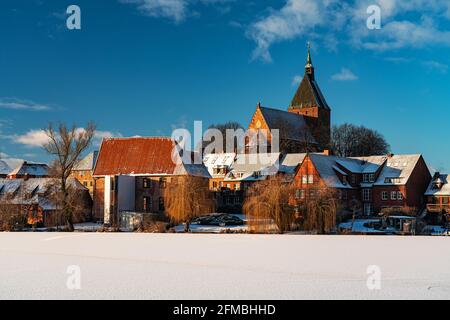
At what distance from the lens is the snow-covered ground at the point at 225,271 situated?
16141 mm

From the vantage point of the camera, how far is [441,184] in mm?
62969

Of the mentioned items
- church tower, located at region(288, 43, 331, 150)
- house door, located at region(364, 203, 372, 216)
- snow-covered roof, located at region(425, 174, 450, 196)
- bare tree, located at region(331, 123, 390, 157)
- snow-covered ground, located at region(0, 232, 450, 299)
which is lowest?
snow-covered ground, located at region(0, 232, 450, 299)

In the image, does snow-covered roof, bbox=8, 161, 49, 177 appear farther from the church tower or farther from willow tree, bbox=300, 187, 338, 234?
willow tree, bbox=300, 187, 338, 234

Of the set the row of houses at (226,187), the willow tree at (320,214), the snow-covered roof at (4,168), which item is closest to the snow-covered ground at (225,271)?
the willow tree at (320,214)

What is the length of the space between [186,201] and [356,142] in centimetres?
5045

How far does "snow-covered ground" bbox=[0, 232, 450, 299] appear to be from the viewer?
16.1 m

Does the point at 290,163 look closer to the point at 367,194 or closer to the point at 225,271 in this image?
the point at 367,194

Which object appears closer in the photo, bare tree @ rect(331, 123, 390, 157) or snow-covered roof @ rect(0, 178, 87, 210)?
snow-covered roof @ rect(0, 178, 87, 210)

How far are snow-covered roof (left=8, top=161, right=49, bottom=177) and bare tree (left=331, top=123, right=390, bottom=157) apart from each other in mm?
43764

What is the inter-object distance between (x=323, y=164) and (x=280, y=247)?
3300cm

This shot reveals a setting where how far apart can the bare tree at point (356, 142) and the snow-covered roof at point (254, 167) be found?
25.6 meters

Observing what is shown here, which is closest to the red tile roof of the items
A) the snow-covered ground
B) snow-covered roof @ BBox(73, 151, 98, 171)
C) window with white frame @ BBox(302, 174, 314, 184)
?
snow-covered roof @ BBox(73, 151, 98, 171)
